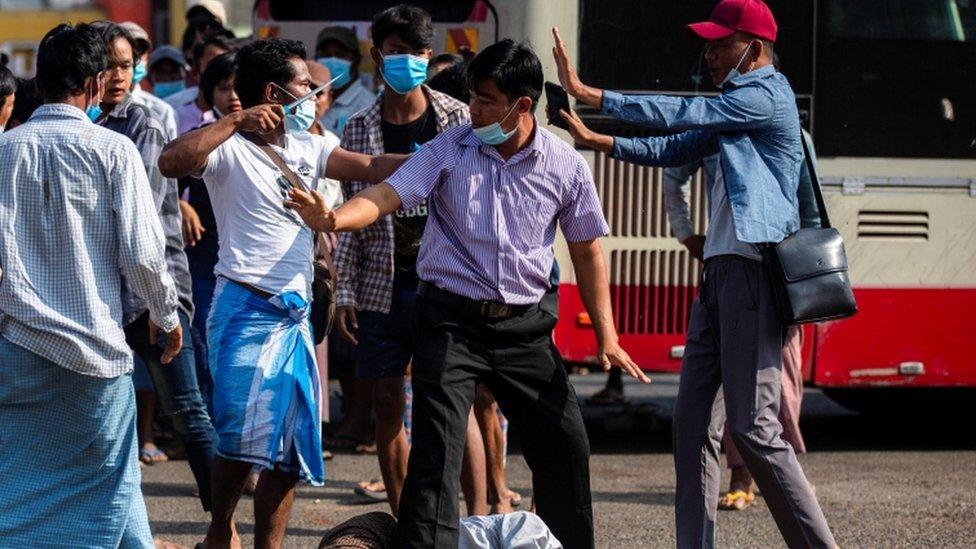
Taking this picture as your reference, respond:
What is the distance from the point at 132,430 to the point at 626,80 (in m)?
4.29

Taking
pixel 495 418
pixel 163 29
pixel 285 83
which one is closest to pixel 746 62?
pixel 285 83

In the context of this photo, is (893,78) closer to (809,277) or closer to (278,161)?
(809,277)

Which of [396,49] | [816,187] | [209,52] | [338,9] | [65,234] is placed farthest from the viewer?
[338,9]

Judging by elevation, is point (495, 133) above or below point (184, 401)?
above

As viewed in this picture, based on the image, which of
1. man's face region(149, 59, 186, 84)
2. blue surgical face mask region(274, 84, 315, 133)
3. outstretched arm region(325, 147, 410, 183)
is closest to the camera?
blue surgical face mask region(274, 84, 315, 133)

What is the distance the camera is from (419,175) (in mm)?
5293

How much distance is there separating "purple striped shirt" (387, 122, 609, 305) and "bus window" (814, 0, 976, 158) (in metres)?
3.76

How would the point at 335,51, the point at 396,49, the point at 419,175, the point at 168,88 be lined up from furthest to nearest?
1. the point at 168,88
2. the point at 335,51
3. the point at 396,49
4. the point at 419,175

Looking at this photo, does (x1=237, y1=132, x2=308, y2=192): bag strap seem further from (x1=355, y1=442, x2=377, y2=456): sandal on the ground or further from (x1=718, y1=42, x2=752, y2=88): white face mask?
(x1=355, y1=442, x2=377, y2=456): sandal on the ground

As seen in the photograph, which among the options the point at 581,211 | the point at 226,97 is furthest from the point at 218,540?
the point at 226,97

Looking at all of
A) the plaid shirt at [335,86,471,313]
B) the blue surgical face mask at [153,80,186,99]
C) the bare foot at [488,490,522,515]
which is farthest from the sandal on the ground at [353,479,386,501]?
the blue surgical face mask at [153,80,186,99]

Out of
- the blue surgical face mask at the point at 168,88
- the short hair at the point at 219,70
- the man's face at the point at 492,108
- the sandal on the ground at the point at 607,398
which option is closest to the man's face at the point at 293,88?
the man's face at the point at 492,108

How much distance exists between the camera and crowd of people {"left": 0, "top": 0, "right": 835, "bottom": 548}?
487 centimetres

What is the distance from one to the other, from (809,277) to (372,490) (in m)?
2.75
